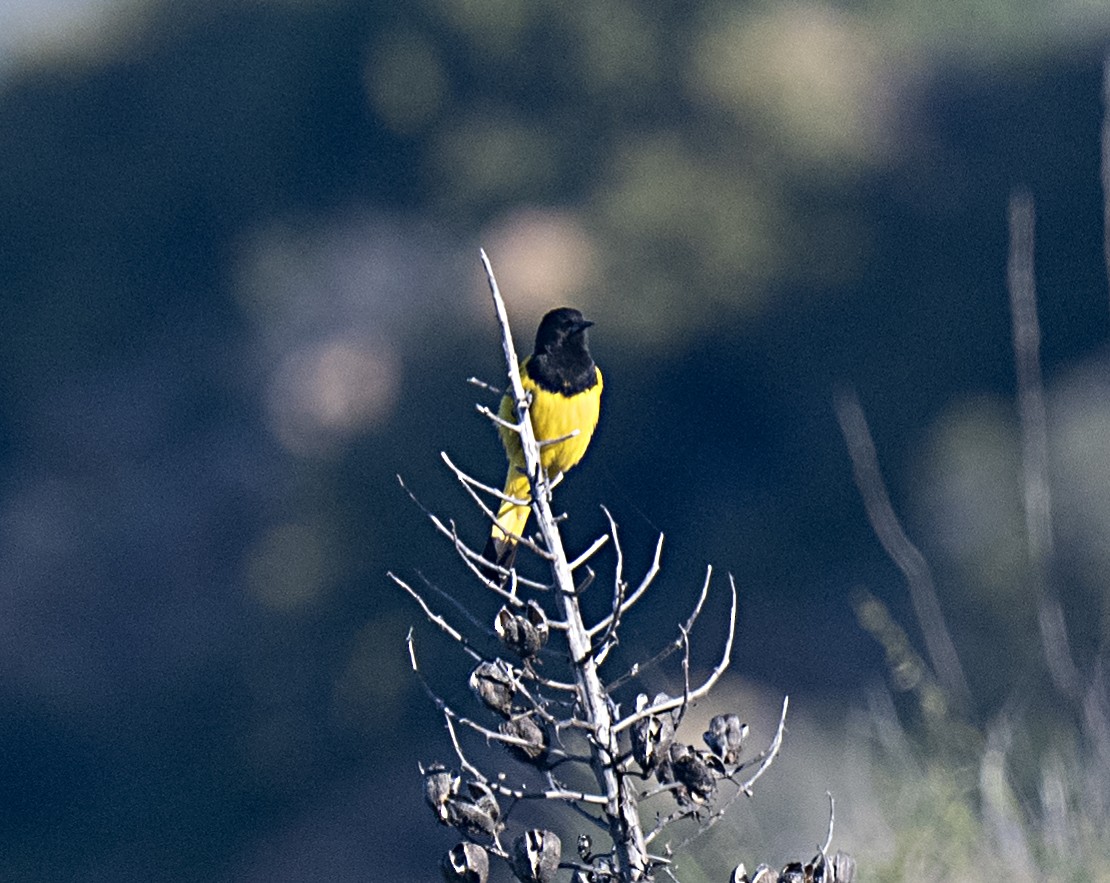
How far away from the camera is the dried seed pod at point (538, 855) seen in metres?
2.63

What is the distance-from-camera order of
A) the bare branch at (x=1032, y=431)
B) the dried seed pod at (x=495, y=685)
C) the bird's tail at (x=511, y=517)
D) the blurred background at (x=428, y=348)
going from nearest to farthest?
1. the dried seed pod at (x=495, y=685)
2. the bare branch at (x=1032, y=431)
3. the bird's tail at (x=511, y=517)
4. the blurred background at (x=428, y=348)

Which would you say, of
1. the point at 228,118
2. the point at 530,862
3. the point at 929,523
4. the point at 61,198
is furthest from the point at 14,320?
the point at 530,862

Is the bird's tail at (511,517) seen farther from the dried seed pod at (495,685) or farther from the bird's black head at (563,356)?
the dried seed pod at (495,685)

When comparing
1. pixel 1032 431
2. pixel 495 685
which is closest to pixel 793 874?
pixel 495 685

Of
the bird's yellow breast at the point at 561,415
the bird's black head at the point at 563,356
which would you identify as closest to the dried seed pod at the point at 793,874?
the bird's yellow breast at the point at 561,415

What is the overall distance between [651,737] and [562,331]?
2648mm

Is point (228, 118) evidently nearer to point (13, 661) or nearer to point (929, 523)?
point (13, 661)

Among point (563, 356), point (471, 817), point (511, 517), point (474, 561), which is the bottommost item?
point (511, 517)

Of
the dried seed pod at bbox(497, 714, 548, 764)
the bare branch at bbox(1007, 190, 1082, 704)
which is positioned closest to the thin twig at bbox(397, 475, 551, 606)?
the dried seed pod at bbox(497, 714, 548, 764)

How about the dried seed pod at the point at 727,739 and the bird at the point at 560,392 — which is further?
the bird at the point at 560,392

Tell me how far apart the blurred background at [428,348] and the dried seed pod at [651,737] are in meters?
12.0

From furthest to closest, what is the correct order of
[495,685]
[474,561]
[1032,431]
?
[1032,431]
[474,561]
[495,685]

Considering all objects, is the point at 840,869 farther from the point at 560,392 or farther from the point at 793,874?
the point at 560,392

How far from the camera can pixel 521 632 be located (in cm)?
276
